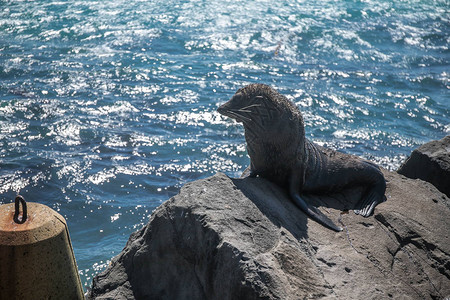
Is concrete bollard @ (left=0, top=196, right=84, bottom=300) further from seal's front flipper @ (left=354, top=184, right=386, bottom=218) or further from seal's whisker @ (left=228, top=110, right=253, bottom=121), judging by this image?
seal's front flipper @ (left=354, top=184, right=386, bottom=218)

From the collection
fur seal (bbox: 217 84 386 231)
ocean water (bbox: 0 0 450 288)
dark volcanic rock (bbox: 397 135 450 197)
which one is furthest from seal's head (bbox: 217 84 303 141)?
ocean water (bbox: 0 0 450 288)

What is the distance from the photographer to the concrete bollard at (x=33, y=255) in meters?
3.85

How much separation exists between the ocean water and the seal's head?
3.02 meters

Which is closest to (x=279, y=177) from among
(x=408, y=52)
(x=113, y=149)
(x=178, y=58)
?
(x=113, y=149)

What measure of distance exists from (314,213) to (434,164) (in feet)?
8.15

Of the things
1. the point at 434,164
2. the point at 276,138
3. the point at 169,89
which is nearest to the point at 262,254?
the point at 276,138

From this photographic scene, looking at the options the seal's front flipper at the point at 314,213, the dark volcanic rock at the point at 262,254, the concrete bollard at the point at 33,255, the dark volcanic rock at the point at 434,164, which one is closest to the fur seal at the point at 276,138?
the seal's front flipper at the point at 314,213

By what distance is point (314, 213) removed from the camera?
523cm

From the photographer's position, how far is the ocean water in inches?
352

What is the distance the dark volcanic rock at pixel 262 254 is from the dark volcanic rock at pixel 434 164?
62.7 inches

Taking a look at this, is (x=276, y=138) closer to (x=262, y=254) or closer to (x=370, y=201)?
(x=370, y=201)

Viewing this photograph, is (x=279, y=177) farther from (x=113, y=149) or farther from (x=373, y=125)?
(x=373, y=125)

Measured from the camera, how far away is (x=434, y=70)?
52.3 feet

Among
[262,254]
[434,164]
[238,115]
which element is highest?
[238,115]
